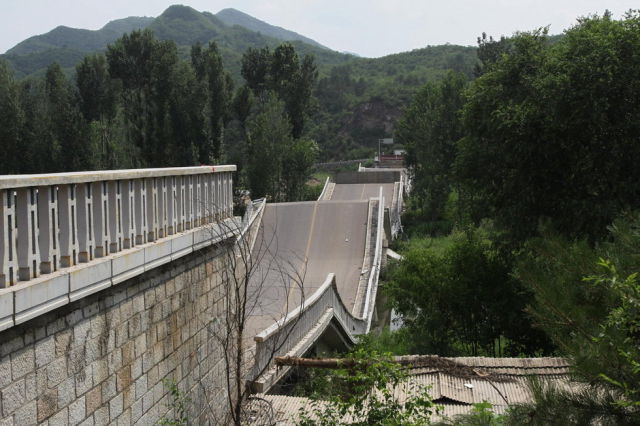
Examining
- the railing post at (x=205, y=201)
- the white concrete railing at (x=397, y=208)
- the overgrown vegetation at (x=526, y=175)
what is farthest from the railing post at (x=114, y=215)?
the white concrete railing at (x=397, y=208)

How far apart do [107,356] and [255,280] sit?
17.1 metres

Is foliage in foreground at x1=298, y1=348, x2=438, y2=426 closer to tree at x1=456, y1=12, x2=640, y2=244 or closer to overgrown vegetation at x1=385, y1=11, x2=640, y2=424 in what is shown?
overgrown vegetation at x1=385, y1=11, x2=640, y2=424

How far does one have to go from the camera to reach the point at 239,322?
854 centimetres

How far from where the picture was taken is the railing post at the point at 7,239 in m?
4.73

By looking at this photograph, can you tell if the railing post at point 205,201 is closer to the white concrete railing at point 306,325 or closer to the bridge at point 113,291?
the bridge at point 113,291

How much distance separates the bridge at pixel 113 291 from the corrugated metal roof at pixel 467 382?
3.18 ft

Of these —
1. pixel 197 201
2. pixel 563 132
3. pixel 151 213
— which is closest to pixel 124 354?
pixel 151 213

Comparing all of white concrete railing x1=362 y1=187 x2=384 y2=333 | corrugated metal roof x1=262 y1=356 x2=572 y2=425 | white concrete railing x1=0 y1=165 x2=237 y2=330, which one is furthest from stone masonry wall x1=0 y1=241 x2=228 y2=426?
white concrete railing x1=362 y1=187 x2=384 y2=333

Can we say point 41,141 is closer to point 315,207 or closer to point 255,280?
point 315,207

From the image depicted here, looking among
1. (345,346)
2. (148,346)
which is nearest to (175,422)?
(148,346)

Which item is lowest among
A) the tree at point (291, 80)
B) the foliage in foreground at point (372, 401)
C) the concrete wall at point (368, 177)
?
the concrete wall at point (368, 177)

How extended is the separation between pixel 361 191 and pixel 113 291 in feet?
164

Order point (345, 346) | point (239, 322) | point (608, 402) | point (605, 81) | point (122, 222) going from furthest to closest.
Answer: point (345, 346), point (605, 81), point (239, 322), point (122, 222), point (608, 402)

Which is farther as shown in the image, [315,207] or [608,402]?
[315,207]
